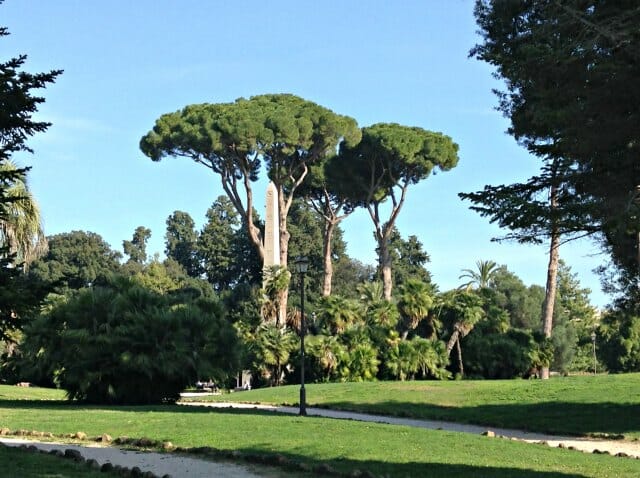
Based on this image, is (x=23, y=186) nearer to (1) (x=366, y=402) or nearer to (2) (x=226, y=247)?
(1) (x=366, y=402)

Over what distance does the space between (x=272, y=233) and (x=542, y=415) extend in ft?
104

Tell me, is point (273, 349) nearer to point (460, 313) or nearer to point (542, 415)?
point (460, 313)

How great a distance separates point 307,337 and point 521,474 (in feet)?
107

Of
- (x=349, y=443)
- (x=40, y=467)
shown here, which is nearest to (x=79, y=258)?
(x=349, y=443)

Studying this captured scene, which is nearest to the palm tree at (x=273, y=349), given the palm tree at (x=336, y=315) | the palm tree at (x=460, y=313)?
the palm tree at (x=336, y=315)

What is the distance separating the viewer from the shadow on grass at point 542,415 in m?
19.6

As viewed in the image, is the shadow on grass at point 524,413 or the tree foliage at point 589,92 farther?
the shadow on grass at point 524,413

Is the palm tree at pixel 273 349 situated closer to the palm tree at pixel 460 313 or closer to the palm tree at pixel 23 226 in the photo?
the palm tree at pixel 460 313

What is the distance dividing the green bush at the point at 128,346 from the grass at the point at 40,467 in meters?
12.1

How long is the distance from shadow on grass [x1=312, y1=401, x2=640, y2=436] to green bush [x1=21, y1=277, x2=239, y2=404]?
490 centimetres

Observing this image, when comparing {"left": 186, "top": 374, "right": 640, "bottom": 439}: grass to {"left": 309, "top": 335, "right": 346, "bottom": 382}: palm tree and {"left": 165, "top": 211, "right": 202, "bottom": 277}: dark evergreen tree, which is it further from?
{"left": 165, "top": 211, "right": 202, "bottom": 277}: dark evergreen tree

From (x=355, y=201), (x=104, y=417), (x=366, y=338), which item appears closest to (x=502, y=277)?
(x=355, y=201)

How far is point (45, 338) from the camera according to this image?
77.8 ft

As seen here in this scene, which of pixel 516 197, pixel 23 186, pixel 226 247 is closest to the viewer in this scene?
pixel 516 197
